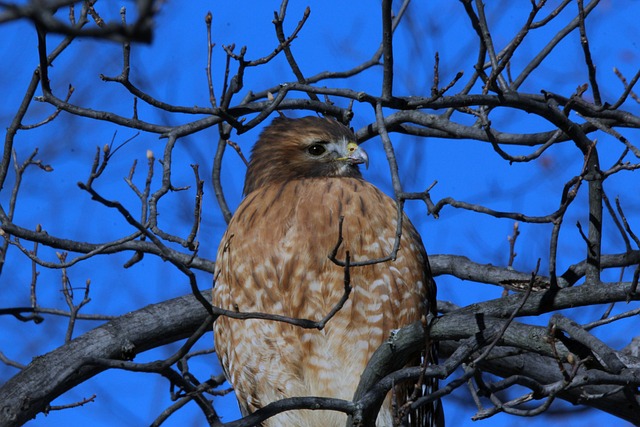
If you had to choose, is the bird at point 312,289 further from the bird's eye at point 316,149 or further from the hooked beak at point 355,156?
the bird's eye at point 316,149

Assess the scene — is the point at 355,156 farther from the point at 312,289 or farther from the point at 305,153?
the point at 312,289

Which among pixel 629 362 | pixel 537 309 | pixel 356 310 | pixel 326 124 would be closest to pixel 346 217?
pixel 356 310

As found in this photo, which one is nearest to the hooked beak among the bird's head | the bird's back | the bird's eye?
the bird's head

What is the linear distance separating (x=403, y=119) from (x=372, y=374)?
6.77ft

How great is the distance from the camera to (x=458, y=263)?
18.3ft

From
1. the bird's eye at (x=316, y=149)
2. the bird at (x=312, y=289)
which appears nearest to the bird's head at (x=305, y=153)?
the bird's eye at (x=316, y=149)

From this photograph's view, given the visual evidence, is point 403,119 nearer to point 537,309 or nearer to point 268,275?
point 268,275

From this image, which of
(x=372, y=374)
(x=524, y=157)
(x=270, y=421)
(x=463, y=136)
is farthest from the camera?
(x=463, y=136)

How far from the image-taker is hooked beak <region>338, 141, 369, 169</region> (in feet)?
17.4

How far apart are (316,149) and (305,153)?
0.07m

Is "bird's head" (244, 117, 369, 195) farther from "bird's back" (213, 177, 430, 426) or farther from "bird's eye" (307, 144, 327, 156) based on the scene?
"bird's back" (213, 177, 430, 426)

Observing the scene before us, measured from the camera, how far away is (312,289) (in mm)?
4652

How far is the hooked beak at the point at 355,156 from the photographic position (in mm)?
5316

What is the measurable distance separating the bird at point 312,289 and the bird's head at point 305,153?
0.21 m
